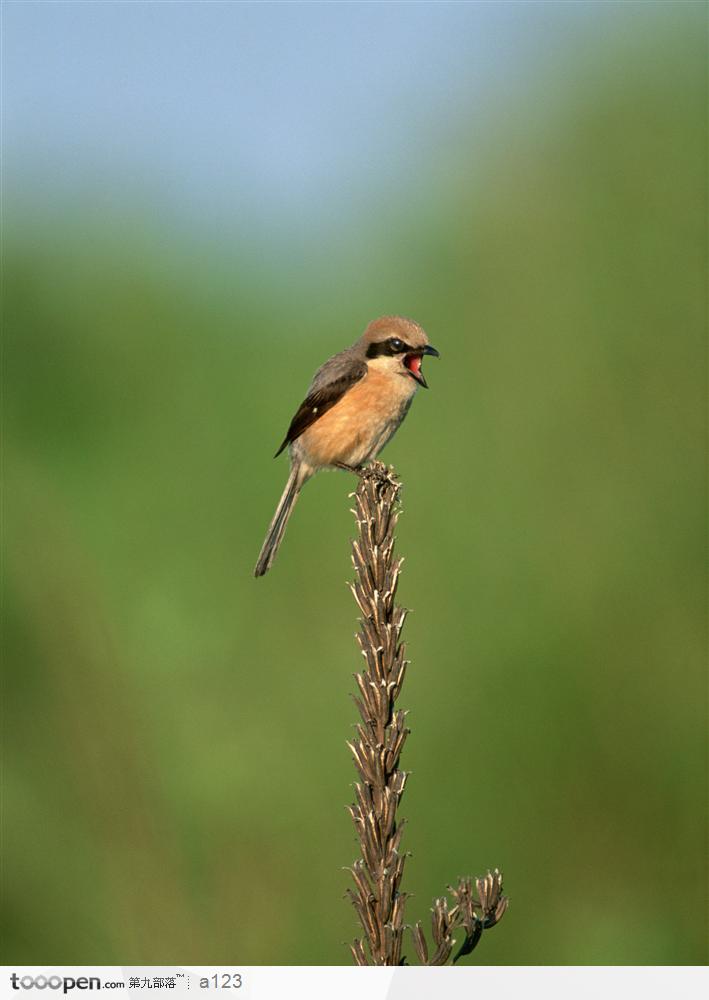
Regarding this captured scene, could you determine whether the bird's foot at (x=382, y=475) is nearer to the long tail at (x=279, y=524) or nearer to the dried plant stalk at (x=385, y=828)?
the long tail at (x=279, y=524)

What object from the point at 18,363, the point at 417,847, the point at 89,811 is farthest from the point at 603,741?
the point at 18,363

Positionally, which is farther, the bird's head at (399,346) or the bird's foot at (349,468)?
the bird's foot at (349,468)

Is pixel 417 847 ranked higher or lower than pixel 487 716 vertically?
lower

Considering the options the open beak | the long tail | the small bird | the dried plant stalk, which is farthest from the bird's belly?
the dried plant stalk

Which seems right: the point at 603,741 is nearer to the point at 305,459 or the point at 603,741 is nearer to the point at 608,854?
the point at 608,854

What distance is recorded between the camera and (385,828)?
3.37 metres

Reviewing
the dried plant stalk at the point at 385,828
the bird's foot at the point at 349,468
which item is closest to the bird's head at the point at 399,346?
the bird's foot at the point at 349,468

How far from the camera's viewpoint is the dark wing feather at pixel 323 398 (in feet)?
26.1

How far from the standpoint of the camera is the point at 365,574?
12.6 ft

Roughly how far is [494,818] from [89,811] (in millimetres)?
3283
